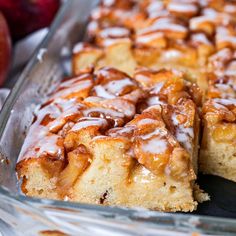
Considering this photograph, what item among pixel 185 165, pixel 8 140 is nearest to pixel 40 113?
pixel 8 140

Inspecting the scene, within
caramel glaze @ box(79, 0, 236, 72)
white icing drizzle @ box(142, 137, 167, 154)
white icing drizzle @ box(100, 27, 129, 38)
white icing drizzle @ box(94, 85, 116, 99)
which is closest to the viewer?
white icing drizzle @ box(142, 137, 167, 154)

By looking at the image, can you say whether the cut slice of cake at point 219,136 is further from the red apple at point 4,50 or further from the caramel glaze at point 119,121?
the red apple at point 4,50

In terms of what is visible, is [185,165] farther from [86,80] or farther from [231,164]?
[86,80]

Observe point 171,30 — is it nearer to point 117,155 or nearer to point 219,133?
point 219,133

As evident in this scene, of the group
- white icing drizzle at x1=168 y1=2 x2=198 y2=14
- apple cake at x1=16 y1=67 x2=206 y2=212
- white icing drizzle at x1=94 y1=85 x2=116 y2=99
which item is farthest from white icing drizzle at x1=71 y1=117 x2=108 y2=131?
white icing drizzle at x1=168 y1=2 x2=198 y2=14

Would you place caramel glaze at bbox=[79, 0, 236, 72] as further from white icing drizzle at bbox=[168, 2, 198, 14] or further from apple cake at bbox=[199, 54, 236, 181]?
apple cake at bbox=[199, 54, 236, 181]

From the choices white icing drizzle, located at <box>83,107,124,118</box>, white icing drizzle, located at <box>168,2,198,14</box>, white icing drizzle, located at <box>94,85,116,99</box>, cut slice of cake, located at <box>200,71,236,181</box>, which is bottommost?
cut slice of cake, located at <box>200,71,236,181</box>

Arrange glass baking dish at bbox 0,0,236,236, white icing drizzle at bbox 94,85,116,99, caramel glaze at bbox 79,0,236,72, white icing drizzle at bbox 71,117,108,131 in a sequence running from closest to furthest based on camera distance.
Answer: glass baking dish at bbox 0,0,236,236 → white icing drizzle at bbox 71,117,108,131 → white icing drizzle at bbox 94,85,116,99 → caramel glaze at bbox 79,0,236,72
